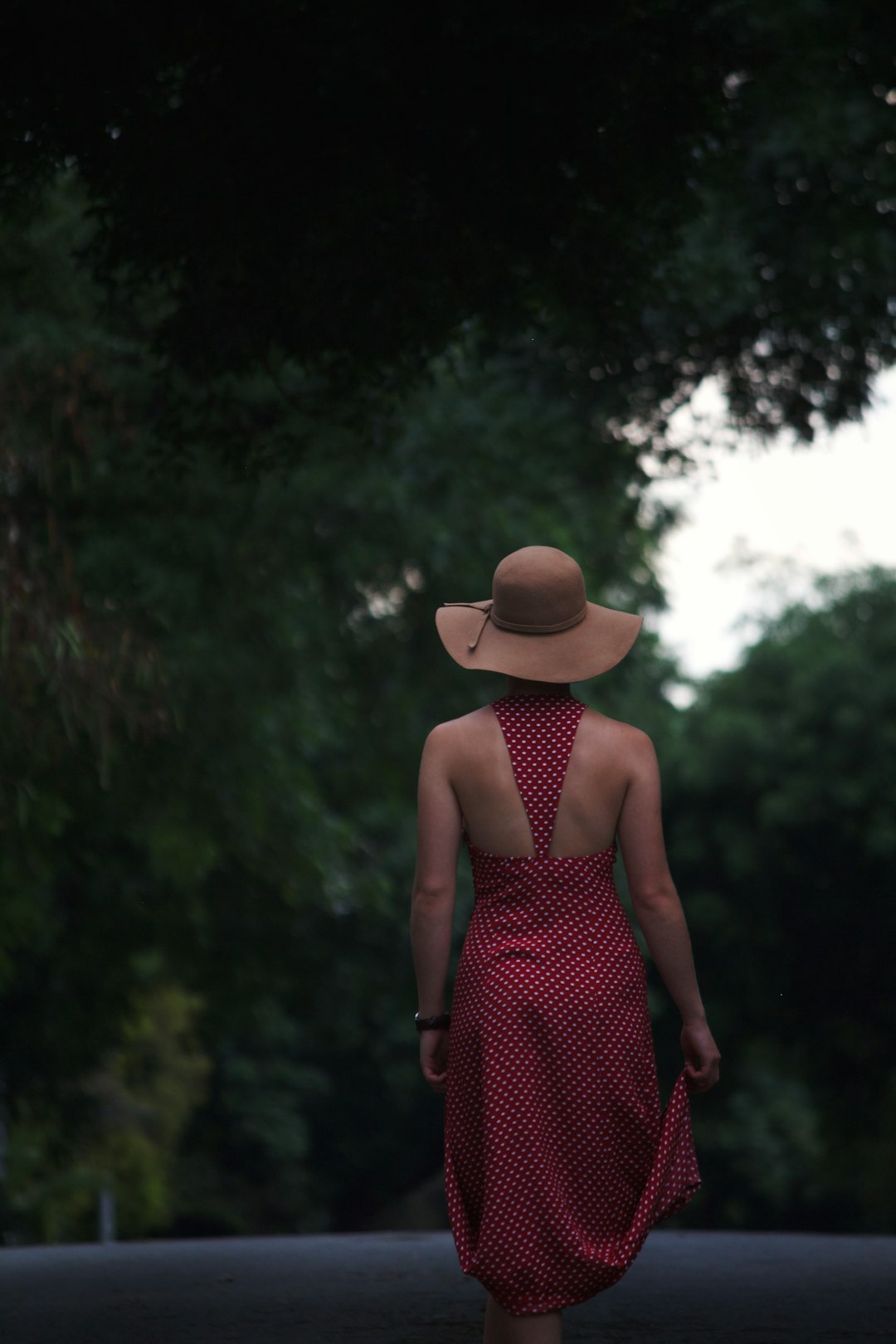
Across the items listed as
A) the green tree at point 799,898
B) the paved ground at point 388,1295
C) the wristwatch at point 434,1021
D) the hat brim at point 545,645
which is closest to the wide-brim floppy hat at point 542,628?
the hat brim at point 545,645

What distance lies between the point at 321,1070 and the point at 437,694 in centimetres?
1216

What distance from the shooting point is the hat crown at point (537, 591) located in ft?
14.6

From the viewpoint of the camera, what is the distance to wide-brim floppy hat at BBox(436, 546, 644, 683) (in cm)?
440

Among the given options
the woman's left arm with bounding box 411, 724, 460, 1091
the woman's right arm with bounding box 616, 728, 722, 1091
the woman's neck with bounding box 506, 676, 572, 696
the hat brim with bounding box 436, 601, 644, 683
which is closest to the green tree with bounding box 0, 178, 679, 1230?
the hat brim with bounding box 436, 601, 644, 683

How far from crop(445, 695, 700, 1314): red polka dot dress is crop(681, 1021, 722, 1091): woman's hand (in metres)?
0.07

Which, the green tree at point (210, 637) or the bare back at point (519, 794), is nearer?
the bare back at point (519, 794)

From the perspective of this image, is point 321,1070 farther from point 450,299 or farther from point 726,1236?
point 450,299

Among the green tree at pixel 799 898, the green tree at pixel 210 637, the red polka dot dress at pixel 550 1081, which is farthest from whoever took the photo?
the green tree at pixel 799 898

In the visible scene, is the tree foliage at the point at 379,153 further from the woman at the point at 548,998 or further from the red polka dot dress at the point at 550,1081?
the red polka dot dress at the point at 550,1081

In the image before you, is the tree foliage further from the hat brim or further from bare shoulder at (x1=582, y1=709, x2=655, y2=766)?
bare shoulder at (x1=582, y1=709, x2=655, y2=766)

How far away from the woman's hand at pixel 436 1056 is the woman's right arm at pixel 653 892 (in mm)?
524

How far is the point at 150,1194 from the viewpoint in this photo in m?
24.6

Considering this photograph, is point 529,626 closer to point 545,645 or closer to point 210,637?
point 545,645

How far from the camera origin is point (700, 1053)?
4.26 metres
